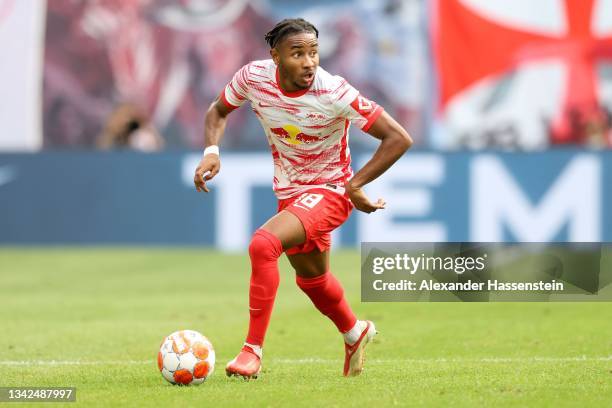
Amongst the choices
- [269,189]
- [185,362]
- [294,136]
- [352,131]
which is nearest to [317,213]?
[294,136]

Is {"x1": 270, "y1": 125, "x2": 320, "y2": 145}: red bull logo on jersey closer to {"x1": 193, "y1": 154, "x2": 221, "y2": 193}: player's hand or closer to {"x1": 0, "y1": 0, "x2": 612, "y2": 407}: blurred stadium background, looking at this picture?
{"x1": 193, "y1": 154, "x2": 221, "y2": 193}: player's hand

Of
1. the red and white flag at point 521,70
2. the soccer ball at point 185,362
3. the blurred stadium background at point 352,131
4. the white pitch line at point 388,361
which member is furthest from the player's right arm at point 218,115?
the red and white flag at point 521,70

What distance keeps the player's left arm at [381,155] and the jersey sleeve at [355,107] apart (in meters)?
0.04

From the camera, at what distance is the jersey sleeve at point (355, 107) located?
726 cm

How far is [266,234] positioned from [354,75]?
50.9ft

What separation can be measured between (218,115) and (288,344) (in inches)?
80.8

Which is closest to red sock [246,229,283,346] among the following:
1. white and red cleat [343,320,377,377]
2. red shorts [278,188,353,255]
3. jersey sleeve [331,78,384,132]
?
red shorts [278,188,353,255]

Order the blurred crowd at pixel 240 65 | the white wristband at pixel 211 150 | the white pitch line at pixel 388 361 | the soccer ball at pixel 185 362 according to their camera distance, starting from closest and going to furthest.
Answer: the soccer ball at pixel 185 362, the white wristband at pixel 211 150, the white pitch line at pixel 388 361, the blurred crowd at pixel 240 65

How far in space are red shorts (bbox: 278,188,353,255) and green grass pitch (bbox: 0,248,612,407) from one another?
0.78m

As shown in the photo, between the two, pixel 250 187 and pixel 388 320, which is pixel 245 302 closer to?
pixel 388 320

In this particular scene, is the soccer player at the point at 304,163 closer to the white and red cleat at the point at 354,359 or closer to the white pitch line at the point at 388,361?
the white and red cleat at the point at 354,359

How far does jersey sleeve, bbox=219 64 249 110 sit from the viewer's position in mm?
7715

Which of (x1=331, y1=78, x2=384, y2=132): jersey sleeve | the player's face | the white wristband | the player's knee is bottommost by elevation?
the player's knee

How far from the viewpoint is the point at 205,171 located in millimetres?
7477
